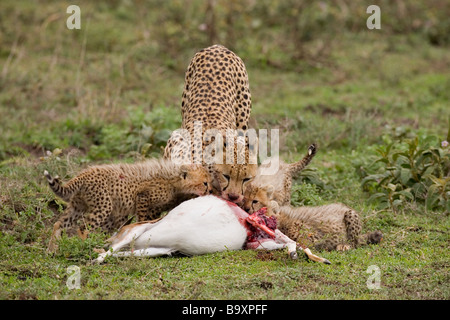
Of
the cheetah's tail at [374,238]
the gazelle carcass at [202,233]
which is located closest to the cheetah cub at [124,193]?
the gazelle carcass at [202,233]

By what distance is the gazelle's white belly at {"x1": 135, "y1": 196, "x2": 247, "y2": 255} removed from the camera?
5570 millimetres

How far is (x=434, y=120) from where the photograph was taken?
397 inches

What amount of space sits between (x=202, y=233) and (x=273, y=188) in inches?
37.0

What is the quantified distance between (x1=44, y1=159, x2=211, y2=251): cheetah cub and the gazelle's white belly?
1.25 feet

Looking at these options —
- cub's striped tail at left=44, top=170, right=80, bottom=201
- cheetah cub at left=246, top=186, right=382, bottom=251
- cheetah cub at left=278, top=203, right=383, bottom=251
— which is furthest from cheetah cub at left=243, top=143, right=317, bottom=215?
cub's striped tail at left=44, top=170, right=80, bottom=201

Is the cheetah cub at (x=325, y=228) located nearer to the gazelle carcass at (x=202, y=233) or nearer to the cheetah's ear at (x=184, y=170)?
the gazelle carcass at (x=202, y=233)

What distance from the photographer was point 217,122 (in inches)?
266

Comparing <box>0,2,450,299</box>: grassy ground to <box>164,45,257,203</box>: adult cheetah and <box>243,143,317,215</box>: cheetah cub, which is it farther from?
<box>164,45,257,203</box>: adult cheetah

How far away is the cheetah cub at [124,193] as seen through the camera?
598 cm

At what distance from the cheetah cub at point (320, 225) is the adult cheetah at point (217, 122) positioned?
→ 8.1 inches

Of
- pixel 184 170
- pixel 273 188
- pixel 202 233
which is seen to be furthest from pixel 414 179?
pixel 202 233

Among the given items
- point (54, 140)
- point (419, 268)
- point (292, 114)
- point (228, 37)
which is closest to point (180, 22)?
point (228, 37)

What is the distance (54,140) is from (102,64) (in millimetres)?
3160
